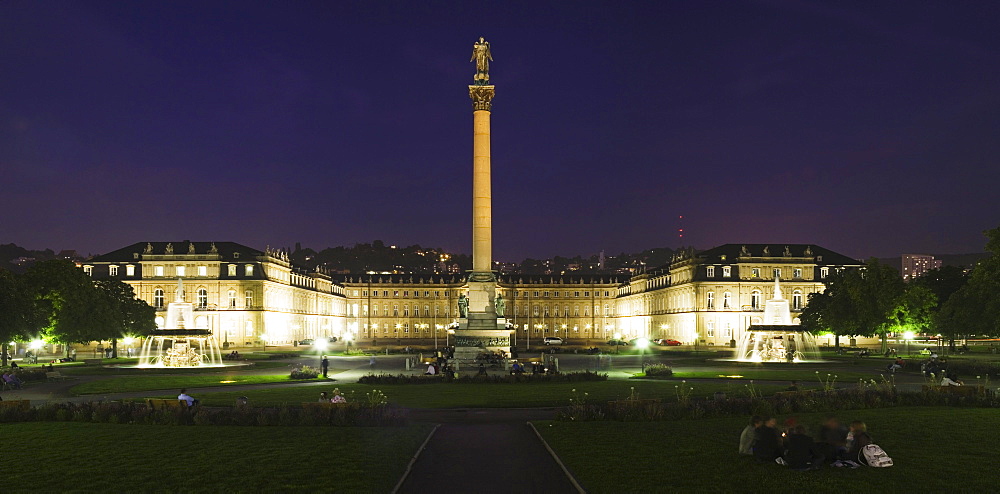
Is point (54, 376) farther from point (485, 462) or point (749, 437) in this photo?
point (749, 437)

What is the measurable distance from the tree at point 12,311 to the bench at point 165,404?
40.4 meters

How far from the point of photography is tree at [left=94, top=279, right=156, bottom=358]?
87.5 m

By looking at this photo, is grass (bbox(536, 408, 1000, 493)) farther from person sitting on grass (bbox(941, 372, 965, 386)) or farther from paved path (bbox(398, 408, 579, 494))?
person sitting on grass (bbox(941, 372, 965, 386))

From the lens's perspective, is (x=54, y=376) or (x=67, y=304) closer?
(x=54, y=376)

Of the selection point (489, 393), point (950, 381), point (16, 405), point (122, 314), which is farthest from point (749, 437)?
point (122, 314)

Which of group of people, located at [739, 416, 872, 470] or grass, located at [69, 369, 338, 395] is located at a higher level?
group of people, located at [739, 416, 872, 470]

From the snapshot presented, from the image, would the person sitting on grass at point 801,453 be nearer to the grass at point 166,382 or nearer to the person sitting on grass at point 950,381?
the person sitting on grass at point 950,381

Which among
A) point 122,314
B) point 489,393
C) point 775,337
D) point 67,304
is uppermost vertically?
point 67,304

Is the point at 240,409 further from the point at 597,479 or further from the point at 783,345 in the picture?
the point at 783,345

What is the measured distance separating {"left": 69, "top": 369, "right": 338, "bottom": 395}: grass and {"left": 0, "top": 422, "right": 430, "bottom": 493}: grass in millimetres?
19004

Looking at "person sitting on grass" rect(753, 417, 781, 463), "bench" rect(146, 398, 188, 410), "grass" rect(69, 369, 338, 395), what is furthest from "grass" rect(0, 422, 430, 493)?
"grass" rect(69, 369, 338, 395)

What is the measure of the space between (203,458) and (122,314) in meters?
77.5

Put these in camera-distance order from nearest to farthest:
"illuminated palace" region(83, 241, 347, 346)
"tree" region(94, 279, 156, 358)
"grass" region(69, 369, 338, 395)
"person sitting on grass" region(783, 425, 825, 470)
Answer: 1. "person sitting on grass" region(783, 425, 825, 470)
2. "grass" region(69, 369, 338, 395)
3. "tree" region(94, 279, 156, 358)
4. "illuminated palace" region(83, 241, 347, 346)

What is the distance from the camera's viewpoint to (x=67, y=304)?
85125 millimetres
